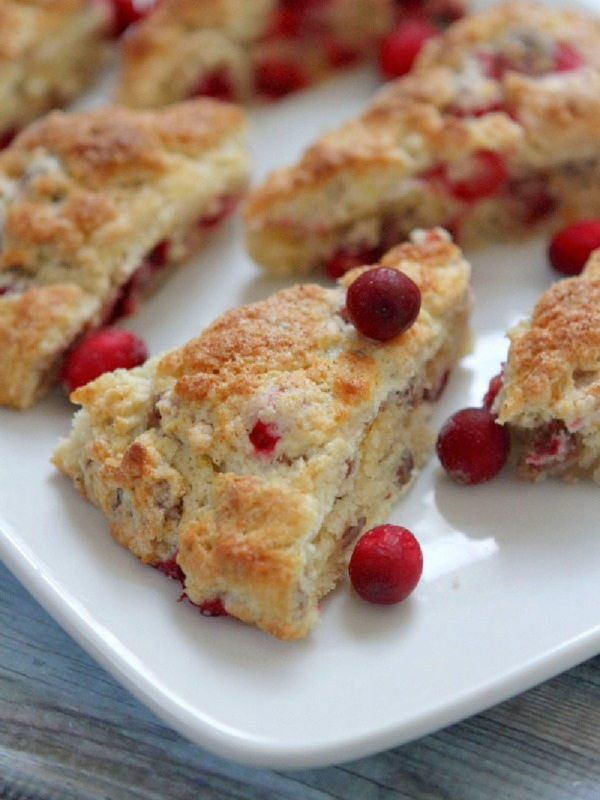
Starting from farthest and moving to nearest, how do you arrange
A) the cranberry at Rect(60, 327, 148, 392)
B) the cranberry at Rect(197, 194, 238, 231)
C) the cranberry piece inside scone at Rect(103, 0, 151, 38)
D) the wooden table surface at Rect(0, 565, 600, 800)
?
1. the cranberry piece inside scone at Rect(103, 0, 151, 38)
2. the cranberry at Rect(197, 194, 238, 231)
3. the cranberry at Rect(60, 327, 148, 392)
4. the wooden table surface at Rect(0, 565, 600, 800)

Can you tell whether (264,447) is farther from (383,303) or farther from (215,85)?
(215,85)

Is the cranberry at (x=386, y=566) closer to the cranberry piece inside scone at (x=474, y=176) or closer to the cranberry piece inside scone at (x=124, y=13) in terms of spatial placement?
the cranberry piece inside scone at (x=474, y=176)

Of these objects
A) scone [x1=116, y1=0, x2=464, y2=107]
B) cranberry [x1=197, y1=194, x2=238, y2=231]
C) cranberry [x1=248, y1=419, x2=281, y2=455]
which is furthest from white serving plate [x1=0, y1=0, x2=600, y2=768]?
scone [x1=116, y1=0, x2=464, y2=107]

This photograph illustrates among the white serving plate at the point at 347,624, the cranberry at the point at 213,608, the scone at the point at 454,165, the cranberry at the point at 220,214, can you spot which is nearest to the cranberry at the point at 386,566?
the white serving plate at the point at 347,624

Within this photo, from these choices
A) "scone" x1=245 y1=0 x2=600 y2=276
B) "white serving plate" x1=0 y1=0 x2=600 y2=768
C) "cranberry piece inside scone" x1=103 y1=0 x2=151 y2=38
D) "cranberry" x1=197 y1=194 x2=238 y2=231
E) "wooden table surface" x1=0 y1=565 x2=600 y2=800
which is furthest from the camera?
"cranberry piece inside scone" x1=103 y1=0 x2=151 y2=38

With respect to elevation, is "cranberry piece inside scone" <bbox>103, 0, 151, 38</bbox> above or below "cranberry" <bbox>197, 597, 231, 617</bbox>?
above

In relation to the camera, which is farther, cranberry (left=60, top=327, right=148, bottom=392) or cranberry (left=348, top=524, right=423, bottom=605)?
cranberry (left=60, top=327, right=148, bottom=392)

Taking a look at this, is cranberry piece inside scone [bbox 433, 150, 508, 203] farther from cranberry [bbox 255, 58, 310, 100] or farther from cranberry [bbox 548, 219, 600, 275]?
cranberry [bbox 255, 58, 310, 100]
